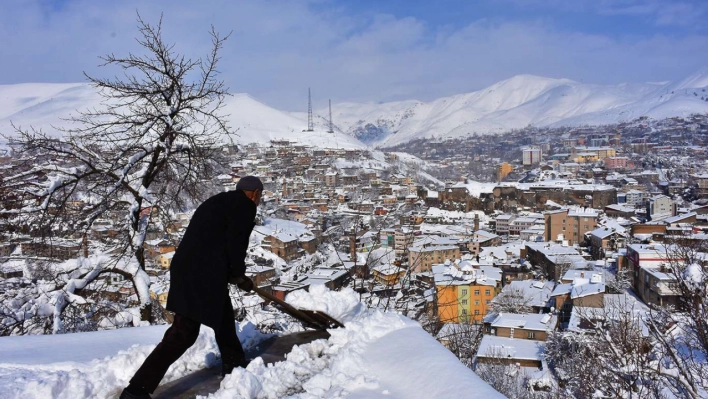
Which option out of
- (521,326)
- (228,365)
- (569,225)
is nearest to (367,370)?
(228,365)

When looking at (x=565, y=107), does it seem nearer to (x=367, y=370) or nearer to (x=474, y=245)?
(x=474, y=245)

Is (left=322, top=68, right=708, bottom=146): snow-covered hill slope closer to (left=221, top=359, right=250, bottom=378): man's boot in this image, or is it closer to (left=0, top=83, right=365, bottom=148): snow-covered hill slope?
(left=0, top=83, right=365, bottom=148): snow-covered hill slope

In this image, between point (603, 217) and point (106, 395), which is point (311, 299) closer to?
point (106, 395)

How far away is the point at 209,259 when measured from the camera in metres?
2.01

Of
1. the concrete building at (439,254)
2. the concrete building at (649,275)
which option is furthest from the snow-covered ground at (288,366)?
the concrete building at (439,254)

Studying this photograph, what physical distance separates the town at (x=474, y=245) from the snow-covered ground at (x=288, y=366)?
120 centimetres

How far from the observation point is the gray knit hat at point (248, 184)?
216 centimetres

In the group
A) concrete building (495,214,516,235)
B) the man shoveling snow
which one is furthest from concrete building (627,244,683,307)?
concrete building (495,214,516,235)

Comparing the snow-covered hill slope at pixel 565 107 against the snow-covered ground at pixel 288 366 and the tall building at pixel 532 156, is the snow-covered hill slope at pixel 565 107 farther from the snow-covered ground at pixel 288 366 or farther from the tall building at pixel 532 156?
the snow-covered ground at pixel 288 366

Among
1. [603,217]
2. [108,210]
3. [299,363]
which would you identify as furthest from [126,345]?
[603,217]

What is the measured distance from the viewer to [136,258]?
12.1 ft

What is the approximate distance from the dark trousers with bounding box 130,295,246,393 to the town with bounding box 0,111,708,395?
1339 millimetres

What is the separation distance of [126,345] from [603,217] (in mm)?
35307

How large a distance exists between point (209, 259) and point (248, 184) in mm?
342
